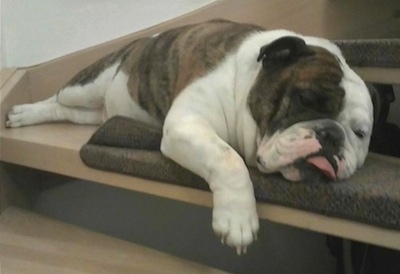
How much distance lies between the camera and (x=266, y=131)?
1182 millimetres

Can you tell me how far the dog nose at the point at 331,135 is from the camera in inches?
42.6

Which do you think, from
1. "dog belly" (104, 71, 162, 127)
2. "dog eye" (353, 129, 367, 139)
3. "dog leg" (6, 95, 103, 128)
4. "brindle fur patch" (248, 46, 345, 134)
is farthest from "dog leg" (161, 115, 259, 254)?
"dog leg" (6, 95, 103, 128)

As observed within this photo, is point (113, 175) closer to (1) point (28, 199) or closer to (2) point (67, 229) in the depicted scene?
(2) point (67, 229)

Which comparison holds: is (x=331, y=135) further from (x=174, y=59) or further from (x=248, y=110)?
(x=174, y=59)

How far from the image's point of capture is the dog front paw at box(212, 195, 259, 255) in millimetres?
1050

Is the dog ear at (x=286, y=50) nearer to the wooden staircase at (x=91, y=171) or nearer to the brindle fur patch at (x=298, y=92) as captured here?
the brindle fur patch at (x=298, y=92)

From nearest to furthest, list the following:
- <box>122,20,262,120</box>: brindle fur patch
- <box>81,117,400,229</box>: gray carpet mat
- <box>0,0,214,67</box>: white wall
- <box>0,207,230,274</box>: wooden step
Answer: <box>81,117,400,229</box>: gray carpet mat
<box>0,207,230,274</box>: wooden step
<box>122,20,262,120</box>: brindle fur patch
<box>0,0,214,67</box>: white wall

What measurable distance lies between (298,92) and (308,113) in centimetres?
4

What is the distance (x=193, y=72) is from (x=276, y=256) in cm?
82

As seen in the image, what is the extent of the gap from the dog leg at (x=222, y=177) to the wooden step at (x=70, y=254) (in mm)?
202

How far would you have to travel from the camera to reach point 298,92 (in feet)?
3.79

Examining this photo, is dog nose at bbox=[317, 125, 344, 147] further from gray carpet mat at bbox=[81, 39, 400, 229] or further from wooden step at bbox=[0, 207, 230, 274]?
wooden step at bbox=[0, 207, 230, 274]

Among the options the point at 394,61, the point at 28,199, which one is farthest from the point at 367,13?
the point at 28,199

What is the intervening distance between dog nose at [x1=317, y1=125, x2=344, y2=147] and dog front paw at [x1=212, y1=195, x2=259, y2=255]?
17 centimetres
